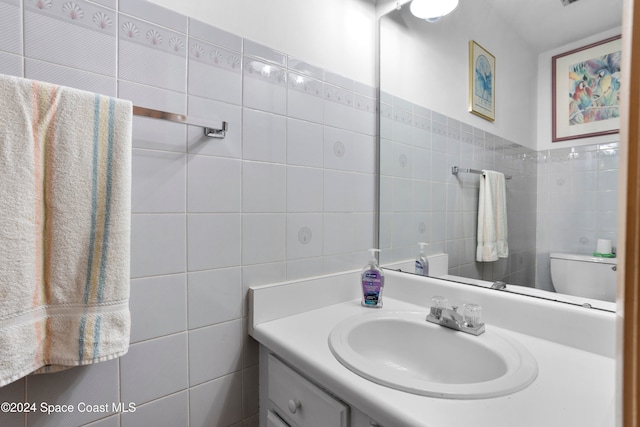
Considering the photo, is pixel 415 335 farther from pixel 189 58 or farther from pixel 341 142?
pixel 189 58

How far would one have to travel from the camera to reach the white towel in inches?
37.6

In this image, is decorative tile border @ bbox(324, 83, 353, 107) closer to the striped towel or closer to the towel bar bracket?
the towel bar bracket

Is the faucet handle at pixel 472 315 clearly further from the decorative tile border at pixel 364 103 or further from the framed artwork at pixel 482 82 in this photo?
the decorative tile border at pixel 364 103

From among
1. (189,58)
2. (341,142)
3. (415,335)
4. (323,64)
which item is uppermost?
(323,64)

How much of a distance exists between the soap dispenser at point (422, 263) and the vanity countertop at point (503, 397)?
0.35 meters

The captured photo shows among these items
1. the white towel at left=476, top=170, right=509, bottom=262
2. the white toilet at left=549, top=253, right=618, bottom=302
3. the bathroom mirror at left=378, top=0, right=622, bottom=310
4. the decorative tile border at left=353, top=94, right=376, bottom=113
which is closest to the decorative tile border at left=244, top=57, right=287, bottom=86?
the decorative tile border at left=353, top=94, right=376, bottom=113

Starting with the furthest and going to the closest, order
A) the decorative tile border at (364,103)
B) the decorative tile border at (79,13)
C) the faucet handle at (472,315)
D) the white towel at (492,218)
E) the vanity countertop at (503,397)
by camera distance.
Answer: the decorative tile border at (364,103), the white towel at (492,218), the faucet handle at (472,315), the decorative tile border at (79,13), the vanity countertop at (503,397)

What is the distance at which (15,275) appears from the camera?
0.55 meters

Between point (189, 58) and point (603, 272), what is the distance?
120 cm

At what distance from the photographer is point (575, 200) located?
815 mm

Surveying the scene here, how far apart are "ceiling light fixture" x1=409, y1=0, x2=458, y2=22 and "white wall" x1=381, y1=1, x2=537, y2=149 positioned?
21 mm

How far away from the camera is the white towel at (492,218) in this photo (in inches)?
37.6

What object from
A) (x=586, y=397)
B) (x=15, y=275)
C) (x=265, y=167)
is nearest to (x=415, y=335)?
(x=586, y=397)

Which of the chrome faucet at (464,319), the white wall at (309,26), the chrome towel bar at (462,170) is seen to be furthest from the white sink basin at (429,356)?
the white wall at (309,26)
